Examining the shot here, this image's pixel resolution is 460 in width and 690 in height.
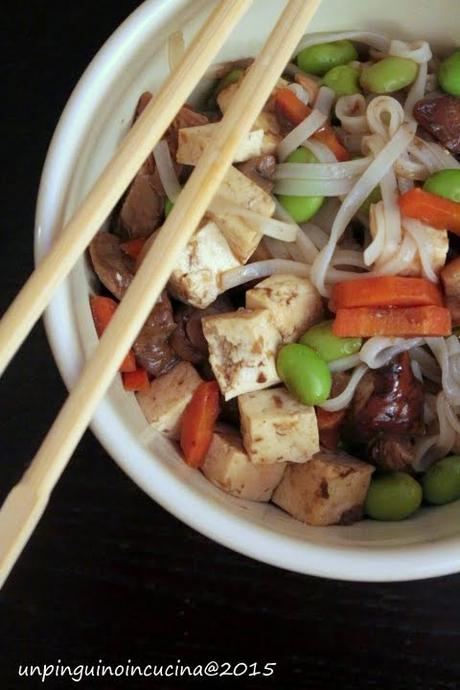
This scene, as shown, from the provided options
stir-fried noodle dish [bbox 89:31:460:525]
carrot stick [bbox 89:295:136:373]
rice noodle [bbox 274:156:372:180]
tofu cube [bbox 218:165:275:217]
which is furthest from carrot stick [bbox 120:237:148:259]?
rice noodle [bbox 274:156:372:180]

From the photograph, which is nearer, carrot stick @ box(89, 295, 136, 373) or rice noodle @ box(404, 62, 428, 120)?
carrot stick @ box(89, 295, 136, 373)

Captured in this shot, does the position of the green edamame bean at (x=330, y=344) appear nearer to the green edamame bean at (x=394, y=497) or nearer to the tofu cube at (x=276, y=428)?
the tofu cube at (x=276, y=428)

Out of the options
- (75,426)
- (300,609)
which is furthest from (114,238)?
(300,609)

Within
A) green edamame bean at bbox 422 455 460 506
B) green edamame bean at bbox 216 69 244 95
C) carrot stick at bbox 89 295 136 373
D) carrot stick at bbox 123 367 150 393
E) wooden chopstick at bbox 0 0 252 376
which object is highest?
wooden chopstick at bbox 0 0 252 376

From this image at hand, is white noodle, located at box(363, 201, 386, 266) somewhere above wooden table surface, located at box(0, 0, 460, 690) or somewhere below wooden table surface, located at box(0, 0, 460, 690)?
above

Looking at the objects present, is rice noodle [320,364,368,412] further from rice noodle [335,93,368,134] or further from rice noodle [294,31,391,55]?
rice noodle [294,31,391,55]

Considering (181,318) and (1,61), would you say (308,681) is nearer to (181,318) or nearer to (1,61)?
(181,318)

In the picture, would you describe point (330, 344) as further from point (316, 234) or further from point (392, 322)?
point (316, 234)

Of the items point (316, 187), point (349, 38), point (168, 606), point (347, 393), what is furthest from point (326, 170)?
point (168, 606)
